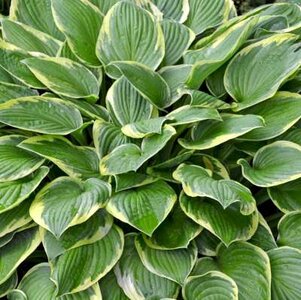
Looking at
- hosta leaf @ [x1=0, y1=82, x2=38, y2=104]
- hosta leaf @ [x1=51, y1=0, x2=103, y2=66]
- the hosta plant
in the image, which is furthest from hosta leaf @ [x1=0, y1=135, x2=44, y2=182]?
hosta leaf @ [x1=51, y1=0, x2=103, y2=66]

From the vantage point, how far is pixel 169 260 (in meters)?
1.40

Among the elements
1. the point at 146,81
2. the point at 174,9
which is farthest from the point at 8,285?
the point at 174,9

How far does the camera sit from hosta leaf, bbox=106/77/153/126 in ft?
5.31

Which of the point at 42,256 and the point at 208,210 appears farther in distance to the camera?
the point at 42,256

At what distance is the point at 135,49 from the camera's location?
1.74 meters

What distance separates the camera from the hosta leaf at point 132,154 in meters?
1.40

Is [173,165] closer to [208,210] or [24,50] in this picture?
[208,210]

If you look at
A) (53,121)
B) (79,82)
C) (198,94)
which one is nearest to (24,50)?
(79,82)

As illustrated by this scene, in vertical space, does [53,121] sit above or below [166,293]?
above

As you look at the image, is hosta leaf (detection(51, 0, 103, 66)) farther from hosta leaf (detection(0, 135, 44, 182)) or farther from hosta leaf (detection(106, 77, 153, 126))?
hosta leaf (detection(0, 135, 44, 182))

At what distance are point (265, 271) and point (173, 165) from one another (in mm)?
390

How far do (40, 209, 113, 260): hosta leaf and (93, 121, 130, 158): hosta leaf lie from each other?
0.63ft

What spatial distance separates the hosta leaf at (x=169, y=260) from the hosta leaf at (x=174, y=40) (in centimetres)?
66

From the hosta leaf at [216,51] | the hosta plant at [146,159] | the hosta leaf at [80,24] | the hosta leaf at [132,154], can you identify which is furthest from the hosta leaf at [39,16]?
the hosta leaf at [132,154]
